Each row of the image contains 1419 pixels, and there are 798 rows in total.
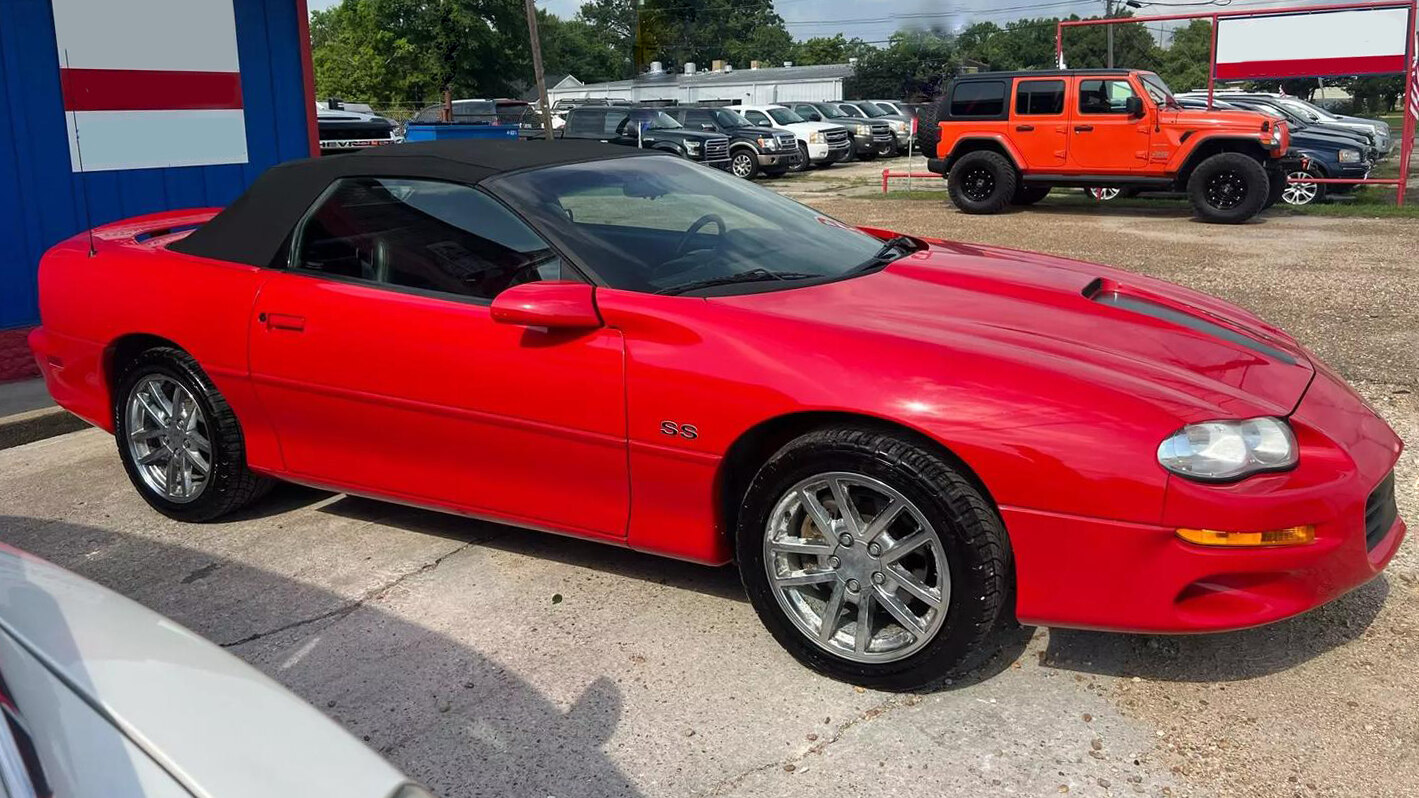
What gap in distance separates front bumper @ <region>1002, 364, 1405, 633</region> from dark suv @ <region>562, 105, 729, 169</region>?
62.0 feet

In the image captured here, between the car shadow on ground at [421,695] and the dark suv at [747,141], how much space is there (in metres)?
19.0

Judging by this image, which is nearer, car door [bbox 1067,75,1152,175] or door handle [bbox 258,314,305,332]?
door handle [bbox 258,314,305,332]

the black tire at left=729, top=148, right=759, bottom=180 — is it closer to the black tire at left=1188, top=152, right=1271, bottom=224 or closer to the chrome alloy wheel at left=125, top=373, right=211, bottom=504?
the black tire at left=1188, top=152, right=1271, bottom=224

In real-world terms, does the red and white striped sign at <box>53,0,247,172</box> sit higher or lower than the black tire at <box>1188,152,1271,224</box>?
higher

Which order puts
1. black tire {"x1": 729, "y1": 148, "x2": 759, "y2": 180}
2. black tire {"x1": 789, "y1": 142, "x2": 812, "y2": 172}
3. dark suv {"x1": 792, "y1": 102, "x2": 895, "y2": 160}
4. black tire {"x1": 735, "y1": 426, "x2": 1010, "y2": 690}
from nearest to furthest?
black tire {"x1": 735, "y1": 426, "x2": 1010, "y2": 690} → black tire {"x1": 729, "y1": 148, "x2": 759, "y2": 180} → black tire {"x1": 789, "y1": 142, "x2": 812, "y2": 172} → dark suv {"x1": 792, "y1": 102, "x2": 895, "y2": 160}

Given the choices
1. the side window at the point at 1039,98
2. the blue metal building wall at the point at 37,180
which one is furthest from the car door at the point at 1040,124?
the blue metal building wall at the point at 37,180

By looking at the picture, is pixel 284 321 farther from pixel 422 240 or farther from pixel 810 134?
pixel 810 134

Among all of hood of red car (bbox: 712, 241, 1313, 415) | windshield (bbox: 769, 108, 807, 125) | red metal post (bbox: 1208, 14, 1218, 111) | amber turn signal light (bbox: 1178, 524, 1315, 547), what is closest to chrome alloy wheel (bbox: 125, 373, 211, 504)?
hood of red car (bbox: 712, 241, 1313, 415)

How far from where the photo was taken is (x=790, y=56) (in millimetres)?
98812

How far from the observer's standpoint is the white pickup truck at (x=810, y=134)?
25344 mm

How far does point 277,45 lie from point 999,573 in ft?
23.7

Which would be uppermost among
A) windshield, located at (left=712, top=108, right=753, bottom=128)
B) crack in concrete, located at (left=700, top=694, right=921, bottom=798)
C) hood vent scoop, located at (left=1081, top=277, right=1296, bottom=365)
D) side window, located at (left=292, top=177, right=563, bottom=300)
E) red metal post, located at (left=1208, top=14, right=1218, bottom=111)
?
red metal post, located at (left=1208, top=14, right=1218, bottom=111)

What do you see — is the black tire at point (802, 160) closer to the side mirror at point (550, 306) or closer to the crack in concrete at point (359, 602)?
the crack in concrete at point (359, 602)

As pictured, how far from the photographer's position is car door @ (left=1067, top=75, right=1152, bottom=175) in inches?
567
